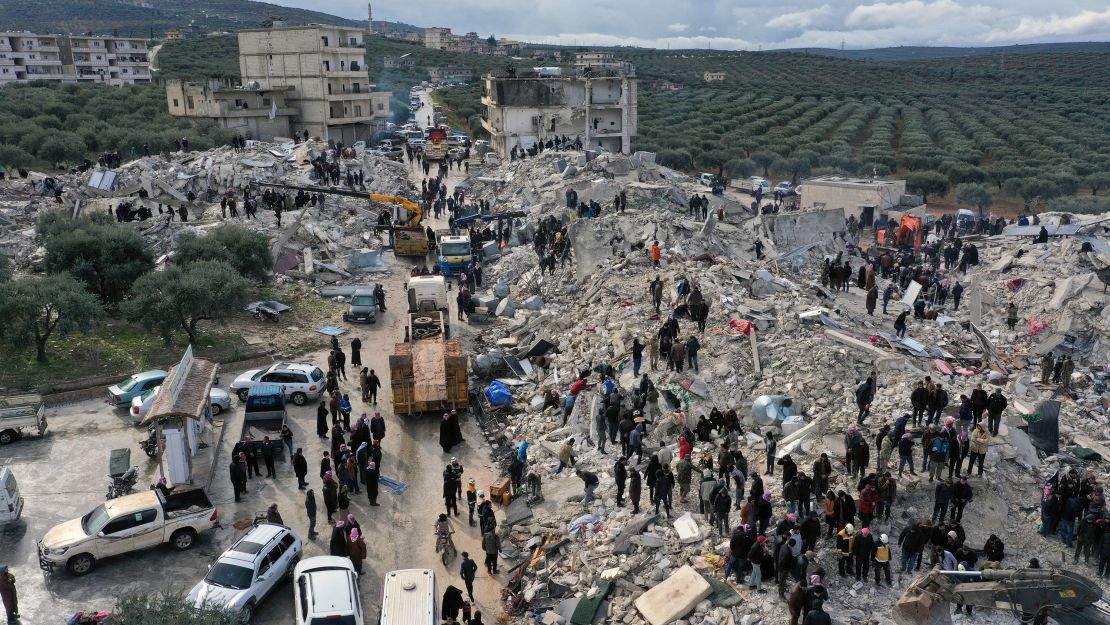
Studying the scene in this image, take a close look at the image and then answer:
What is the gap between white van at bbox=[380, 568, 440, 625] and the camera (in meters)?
12.8

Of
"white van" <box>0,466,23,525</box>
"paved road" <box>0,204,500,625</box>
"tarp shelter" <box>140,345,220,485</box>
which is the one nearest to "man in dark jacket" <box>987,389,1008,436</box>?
"paved road" <box>0,204,500,625</box>

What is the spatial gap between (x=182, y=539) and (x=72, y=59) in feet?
318

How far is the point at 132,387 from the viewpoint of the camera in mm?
21703

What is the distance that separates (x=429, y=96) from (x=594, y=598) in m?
104

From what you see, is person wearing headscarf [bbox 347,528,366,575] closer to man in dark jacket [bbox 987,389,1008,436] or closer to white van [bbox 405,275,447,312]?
man in dark jacket [bbox 987,389,1008,436]

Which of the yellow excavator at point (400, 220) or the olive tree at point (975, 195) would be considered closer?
the yellow excavator at point (400, 220)

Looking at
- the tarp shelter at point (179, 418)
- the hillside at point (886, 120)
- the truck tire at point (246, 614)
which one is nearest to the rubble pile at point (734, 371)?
the truck tire at point (246, 614)

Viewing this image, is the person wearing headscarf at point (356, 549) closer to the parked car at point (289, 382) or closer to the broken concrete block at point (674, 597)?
the broken concrete block at point (674, 597)

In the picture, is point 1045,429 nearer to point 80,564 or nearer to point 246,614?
point 246,614

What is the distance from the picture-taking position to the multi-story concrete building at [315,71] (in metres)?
61.7

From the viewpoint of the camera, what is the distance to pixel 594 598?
1395cm

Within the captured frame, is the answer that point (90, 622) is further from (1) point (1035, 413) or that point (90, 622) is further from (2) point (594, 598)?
(1) point (1035, 413)

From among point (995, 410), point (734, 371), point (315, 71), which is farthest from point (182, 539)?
point (315, 71)

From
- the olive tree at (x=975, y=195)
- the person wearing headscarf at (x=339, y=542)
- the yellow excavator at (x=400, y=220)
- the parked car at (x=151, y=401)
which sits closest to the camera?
the person wearing headscarf at (x=339, y=542)
